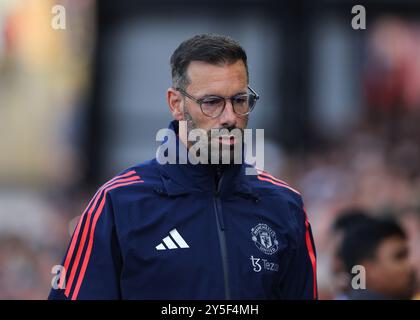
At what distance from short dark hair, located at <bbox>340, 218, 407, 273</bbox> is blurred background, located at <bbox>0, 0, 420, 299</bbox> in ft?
20.9

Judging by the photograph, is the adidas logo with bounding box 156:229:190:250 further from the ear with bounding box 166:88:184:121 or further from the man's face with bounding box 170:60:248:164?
the ear with bounding box 166:88:184:121

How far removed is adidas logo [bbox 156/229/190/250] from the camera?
3.99m

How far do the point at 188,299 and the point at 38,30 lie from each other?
1038 cm

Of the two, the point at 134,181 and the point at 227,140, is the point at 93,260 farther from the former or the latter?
the point at 227,140

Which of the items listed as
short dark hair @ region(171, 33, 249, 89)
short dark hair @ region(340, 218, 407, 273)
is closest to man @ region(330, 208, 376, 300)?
short dark hair @ region(340, 218, 407, 273)

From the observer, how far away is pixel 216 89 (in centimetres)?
414

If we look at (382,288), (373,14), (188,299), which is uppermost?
(373,14)

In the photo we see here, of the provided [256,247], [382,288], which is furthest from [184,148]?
[382,288]

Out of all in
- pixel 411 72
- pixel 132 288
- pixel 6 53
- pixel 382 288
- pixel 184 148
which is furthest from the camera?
pixel 6 53

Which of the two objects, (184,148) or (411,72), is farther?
(411,72)

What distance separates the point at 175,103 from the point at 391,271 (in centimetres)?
202

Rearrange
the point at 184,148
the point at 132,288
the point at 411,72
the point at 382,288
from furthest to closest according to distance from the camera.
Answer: the point at 411,72 < the point at 382,288 < the point at 184,148 < the point at 132,288

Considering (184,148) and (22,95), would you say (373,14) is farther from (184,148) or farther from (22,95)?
(184,148)

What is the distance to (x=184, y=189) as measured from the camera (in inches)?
163
